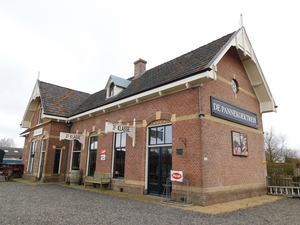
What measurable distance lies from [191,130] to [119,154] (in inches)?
189

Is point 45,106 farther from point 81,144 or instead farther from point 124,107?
point 124,107

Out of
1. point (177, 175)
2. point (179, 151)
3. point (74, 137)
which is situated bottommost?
point (177, 175)

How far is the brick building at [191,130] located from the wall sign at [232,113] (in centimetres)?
4

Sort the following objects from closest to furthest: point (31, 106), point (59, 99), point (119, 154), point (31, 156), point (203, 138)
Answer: point (203, 138)
point (119, 154)
point (59, 99)
point (31, 156)
point (31, 106)

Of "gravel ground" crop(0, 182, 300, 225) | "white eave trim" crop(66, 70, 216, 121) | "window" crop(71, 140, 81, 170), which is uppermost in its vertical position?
"white eave trim" crop(66, 70, 216, 121)

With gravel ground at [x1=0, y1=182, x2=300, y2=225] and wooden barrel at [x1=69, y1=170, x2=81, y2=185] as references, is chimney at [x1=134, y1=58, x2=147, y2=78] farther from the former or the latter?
gravel ground at [x1=0, y1=182, x2=300, y2=225]

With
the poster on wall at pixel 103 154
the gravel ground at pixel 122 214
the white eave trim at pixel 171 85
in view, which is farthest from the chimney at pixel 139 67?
the gravel ground at pixel 122 214

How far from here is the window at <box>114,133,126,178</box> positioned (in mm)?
11211

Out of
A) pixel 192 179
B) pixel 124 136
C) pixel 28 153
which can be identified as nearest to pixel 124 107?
pixel 124 136

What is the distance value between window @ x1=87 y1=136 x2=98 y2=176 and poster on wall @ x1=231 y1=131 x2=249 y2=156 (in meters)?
7.99

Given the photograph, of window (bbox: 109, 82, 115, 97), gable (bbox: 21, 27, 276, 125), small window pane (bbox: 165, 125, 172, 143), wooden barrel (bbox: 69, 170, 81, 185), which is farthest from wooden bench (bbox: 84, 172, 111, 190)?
window (bbox: 109, 82, 115, 97)

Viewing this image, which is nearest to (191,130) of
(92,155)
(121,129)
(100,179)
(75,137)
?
(121,129)

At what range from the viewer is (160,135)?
969 cm

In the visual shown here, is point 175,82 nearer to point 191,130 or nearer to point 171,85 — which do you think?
point 171,85
